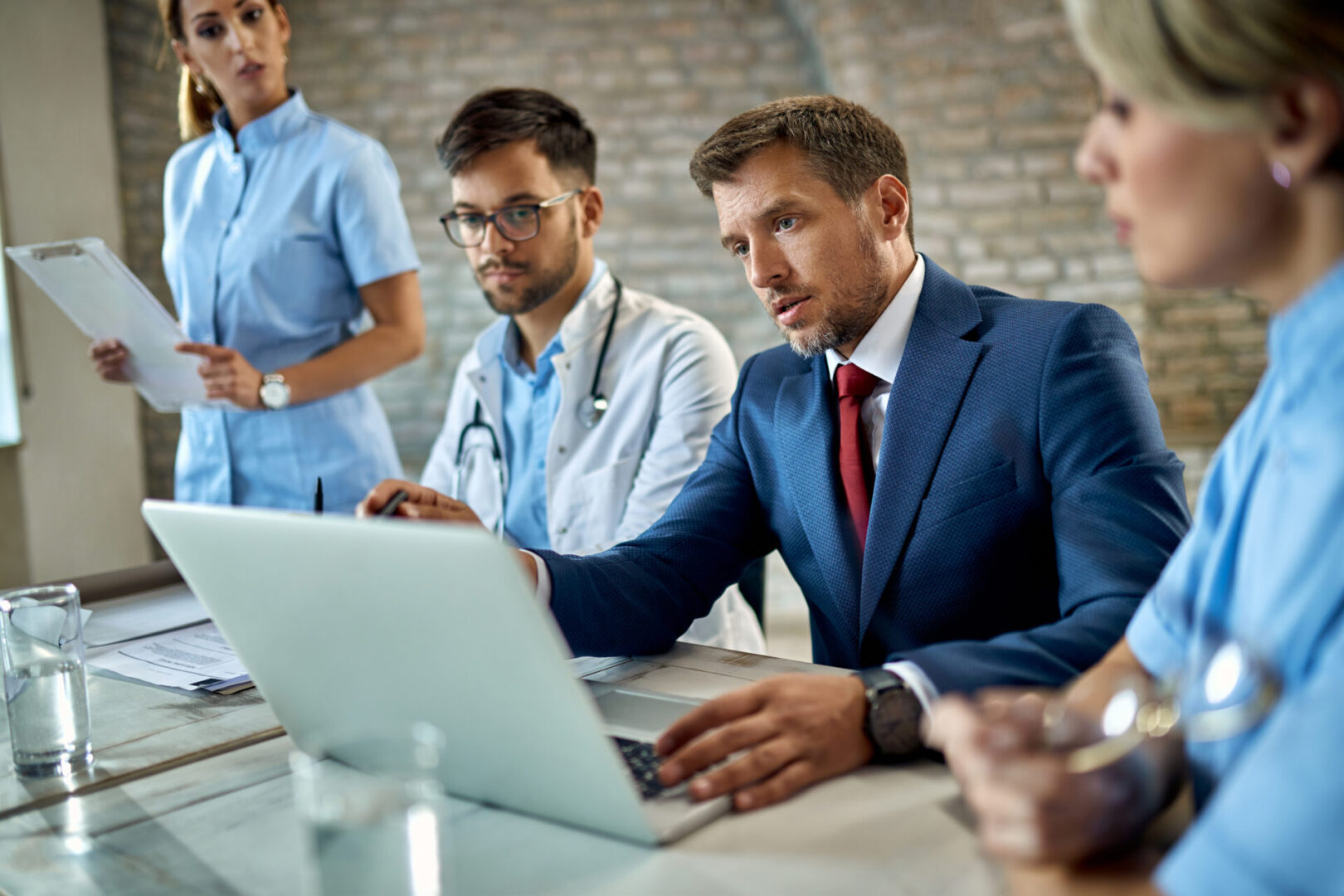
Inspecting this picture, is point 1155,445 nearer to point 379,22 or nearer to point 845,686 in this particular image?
point 845,686

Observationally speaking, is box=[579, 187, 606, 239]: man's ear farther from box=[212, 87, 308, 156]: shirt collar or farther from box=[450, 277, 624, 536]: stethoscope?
box=[212, 87, 308, 156]: shirt collar

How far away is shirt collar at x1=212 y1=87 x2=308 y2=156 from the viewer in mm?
2234

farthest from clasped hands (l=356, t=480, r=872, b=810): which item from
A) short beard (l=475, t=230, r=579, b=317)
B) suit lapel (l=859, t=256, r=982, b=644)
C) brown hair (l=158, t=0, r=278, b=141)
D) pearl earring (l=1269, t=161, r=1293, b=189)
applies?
brown hair (l=158, t=0, r=278, b=141)

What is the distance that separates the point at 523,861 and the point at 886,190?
43.9 inches

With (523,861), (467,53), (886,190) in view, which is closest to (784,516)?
(886,190)

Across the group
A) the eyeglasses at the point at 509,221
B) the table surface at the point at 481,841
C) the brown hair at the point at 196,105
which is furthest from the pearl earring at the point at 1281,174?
the brown hair at the point at 196,105

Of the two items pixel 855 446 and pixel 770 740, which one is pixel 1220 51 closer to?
pixel 770 740

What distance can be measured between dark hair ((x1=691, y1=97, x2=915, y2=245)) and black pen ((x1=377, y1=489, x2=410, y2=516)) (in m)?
0.63

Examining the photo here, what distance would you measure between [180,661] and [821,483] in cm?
85

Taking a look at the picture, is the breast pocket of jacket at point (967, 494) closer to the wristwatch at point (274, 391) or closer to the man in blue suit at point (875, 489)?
the man in blue suit at point (875, 489)

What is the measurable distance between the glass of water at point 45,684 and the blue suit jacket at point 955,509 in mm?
500

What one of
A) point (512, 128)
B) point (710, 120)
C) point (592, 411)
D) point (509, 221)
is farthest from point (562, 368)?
point (710, 120)

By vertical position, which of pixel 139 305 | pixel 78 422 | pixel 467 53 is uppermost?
pixel 467 53

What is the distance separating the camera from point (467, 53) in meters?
4.48
